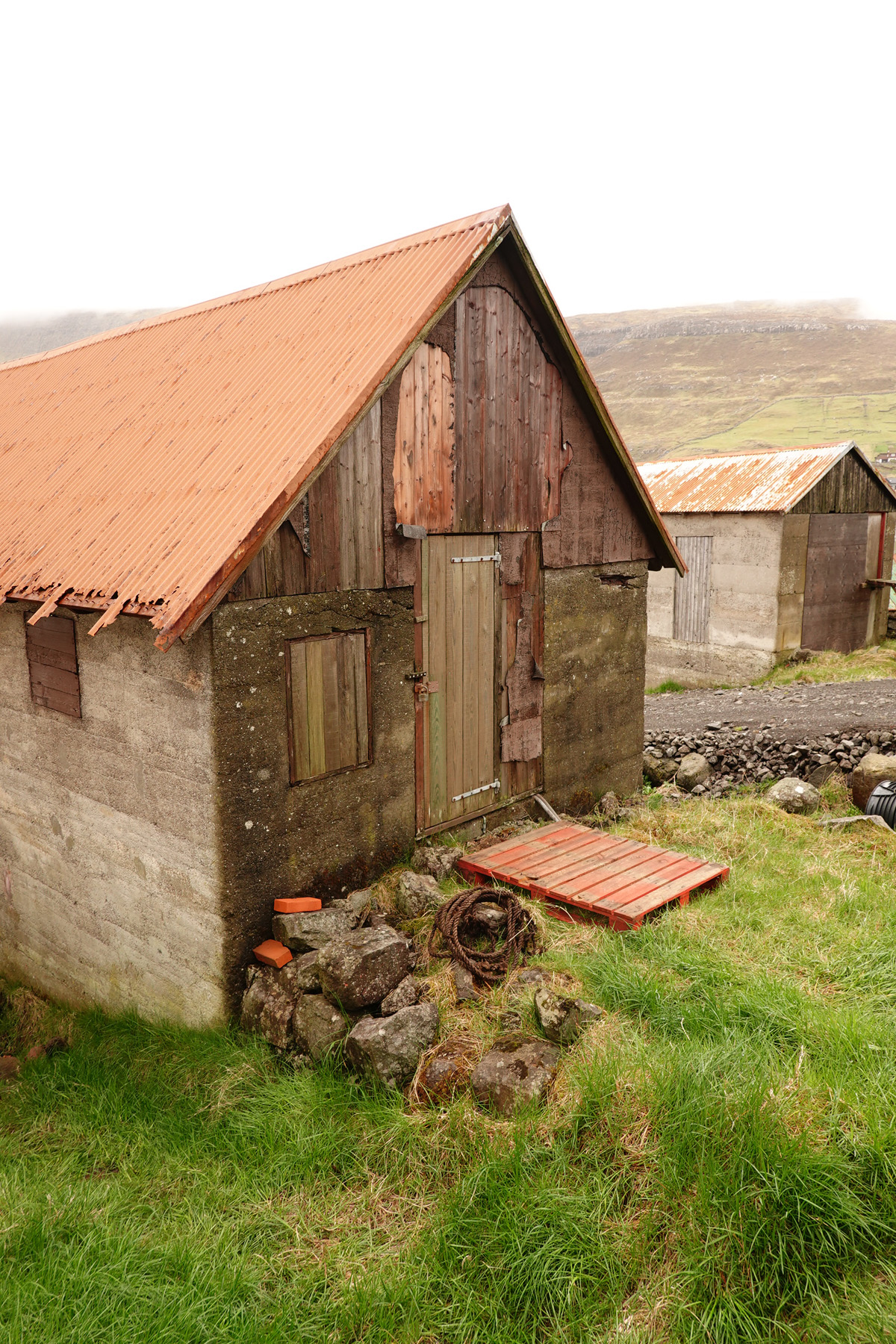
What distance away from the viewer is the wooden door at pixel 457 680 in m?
6.87

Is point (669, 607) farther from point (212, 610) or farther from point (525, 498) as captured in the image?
point (212, 610)

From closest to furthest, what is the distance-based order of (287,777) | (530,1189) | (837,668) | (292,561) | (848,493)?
1. (530,1189)
2. (292,561)
3. (287,777)
4. (837,668)
5. (848,493)

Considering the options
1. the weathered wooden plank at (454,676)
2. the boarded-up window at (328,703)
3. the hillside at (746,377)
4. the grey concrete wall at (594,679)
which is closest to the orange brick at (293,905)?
the boarded-up window at (328,703)

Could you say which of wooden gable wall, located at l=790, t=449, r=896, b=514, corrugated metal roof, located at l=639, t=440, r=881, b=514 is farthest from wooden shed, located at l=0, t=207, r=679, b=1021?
wooden gable wall, located at l=790, t=449, r=896, b=514

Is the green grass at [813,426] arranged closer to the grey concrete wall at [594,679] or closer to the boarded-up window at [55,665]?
the grey concrete wall at [594,679]

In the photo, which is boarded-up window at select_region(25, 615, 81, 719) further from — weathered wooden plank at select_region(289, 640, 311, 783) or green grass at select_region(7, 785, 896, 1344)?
green grass at select_region(7, 785, 896, 1344)

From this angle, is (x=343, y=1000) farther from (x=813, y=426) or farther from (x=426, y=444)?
(x=813, y=426)

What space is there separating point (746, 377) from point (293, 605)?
11220 centimetres

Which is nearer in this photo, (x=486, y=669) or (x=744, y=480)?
(x=486, y=669)

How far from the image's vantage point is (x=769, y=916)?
243 inches

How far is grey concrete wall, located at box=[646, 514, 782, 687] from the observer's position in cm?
1794

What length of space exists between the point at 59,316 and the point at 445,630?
176 meters

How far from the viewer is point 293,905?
580cm

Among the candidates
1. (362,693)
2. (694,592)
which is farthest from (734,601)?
(362,693)
